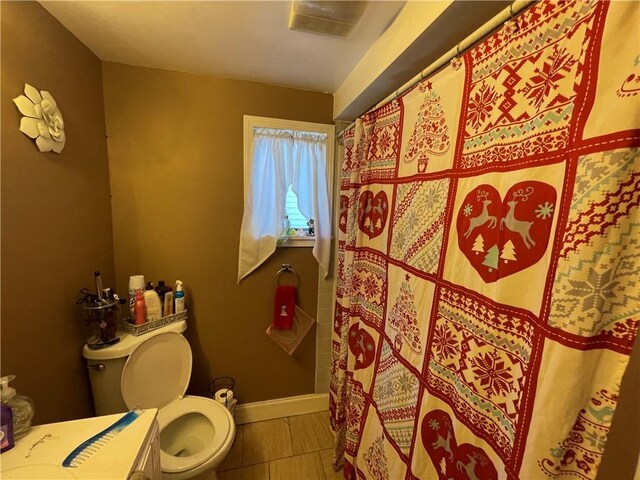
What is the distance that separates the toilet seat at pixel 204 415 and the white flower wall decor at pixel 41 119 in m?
1.36

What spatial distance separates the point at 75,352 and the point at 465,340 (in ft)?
5.49

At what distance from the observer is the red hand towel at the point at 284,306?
181 cm

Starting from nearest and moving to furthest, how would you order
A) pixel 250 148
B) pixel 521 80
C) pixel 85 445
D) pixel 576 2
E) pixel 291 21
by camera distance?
pixel 576 2 → pixel 521 80 → pixel 85 445 → pixel 291 21 → pixel 250 148

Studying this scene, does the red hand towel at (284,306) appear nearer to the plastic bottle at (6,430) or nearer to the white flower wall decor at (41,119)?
the plastic bottle at (6,430)

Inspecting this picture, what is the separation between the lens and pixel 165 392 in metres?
1.46

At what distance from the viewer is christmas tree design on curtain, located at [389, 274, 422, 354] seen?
3.25 feet

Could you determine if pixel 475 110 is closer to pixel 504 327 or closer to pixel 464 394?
pixel 504 327

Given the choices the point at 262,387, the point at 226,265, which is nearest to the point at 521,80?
the point at 226,265

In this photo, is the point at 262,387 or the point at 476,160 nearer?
the point at 476,160

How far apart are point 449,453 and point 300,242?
4.39 ft

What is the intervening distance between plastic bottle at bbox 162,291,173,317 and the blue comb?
73 cm

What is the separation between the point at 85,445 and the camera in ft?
2.50

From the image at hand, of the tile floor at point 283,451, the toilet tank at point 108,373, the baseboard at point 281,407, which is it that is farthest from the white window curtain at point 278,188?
the tile floor at point 283,451

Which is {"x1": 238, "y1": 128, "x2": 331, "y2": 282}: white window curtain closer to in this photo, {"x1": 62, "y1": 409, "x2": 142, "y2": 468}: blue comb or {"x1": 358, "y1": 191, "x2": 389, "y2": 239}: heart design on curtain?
{"x1": 358, "y1": 191, "x2": 389, "y2": 239}: heart design on curtain
